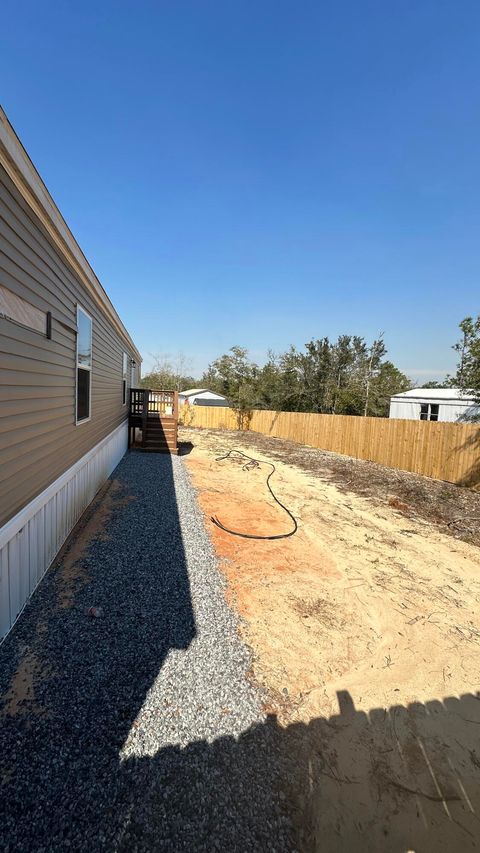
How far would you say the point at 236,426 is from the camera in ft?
76.6

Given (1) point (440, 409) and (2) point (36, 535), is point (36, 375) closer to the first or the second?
(2) point (36, 535)

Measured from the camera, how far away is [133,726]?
6.50 ft

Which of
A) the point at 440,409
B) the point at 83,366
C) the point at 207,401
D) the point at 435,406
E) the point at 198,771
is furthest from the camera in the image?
the point at 207,401

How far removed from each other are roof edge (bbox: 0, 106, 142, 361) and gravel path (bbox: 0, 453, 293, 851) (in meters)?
3.37

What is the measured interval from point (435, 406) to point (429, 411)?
0.35 meters

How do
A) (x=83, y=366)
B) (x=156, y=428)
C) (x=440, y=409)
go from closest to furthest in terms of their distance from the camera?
(x=83, y=366) → (x=156, y=428) → (x=440, y=409)

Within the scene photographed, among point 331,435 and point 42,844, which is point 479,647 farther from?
point 331,435

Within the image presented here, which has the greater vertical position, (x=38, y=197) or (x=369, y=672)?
(x=38, y=197)

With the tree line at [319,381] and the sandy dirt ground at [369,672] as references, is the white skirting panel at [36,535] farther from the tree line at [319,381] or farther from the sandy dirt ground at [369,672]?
the tree line at [319,381]

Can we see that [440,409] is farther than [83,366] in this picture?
Yes

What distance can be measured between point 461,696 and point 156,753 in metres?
2.01

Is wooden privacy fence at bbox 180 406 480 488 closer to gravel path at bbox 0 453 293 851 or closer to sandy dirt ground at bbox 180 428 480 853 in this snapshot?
sandy dirt ground at bbox 180 428 480 853

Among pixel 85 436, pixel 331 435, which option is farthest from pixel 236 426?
pixel 85 436

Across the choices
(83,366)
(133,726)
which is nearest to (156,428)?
(83,366)
